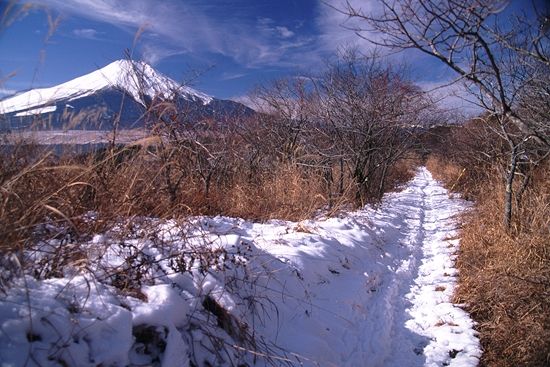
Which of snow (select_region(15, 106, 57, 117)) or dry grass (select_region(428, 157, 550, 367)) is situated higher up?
snow (select_region(15, 106, 57, 117))

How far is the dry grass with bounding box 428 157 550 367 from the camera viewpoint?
296cm

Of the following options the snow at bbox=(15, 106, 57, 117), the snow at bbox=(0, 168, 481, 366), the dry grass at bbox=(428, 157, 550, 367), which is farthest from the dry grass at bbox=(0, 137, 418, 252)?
the dry grass at bbox=(428, 157, 550, 367)

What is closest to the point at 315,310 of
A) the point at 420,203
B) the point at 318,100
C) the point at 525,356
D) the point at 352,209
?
the point at 525,356

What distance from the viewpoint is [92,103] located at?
11.8ft

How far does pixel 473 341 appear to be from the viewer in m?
3.23

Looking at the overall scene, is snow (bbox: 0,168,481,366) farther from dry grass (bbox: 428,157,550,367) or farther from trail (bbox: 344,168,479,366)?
dry grass (bbox: 428,157,550,367)

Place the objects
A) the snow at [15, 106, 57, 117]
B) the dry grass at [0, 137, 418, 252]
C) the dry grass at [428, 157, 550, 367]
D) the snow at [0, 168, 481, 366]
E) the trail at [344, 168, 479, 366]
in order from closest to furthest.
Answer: the snow at [0, 168, 481, 366], the dry grass at [0, 137, 418, 252], the snow at [15, 106, 57, 117], the dry grass at [428, 157, 550, 367], the trail at [344, 168, 479, 366]

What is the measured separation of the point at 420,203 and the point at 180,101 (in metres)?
8.24

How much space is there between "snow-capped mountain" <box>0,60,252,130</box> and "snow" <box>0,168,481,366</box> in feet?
2.98

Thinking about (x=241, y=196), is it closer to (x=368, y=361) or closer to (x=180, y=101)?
(x=180, y=101)

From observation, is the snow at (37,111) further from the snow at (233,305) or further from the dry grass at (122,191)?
the snow at (233,305)

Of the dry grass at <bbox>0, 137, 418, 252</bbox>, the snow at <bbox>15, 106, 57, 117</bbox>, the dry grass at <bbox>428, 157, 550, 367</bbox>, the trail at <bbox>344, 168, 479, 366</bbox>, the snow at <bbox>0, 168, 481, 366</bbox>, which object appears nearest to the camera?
the snow at <bbox>0, 168, 481, 366</bbox>

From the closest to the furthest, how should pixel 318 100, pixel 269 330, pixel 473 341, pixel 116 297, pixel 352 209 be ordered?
1. pixel 116 297
2. pixel 269 330
3. pixel 473 341
4. pixel 352 209
5. pixel 318 100

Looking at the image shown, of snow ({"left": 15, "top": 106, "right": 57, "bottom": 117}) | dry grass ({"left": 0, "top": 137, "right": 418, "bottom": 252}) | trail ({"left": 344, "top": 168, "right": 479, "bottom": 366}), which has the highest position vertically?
snow ({"left": 15, "top": 106, "right": 57, "bottom": 117})
